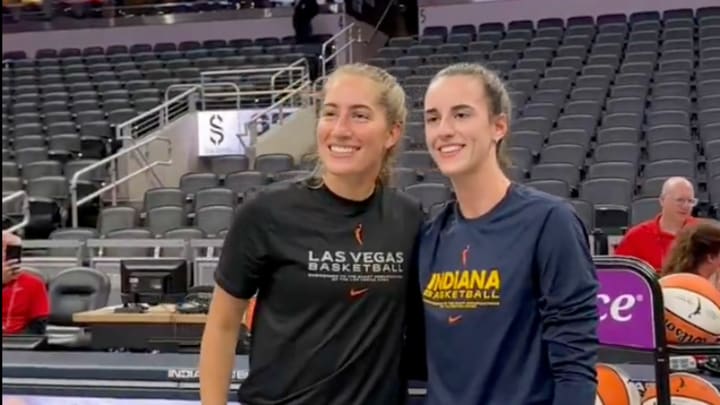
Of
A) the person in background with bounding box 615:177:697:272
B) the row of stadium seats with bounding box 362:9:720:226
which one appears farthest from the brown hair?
the row of stadium seats with bounding box 362:9:720:226

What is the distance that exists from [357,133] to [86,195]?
8.31m

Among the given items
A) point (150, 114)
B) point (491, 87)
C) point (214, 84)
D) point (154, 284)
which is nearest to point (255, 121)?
point (150, 114)

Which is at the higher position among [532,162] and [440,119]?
[532,162]

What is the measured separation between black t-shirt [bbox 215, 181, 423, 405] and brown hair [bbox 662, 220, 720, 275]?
2.01 metres

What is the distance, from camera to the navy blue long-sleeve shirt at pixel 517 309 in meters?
1.47

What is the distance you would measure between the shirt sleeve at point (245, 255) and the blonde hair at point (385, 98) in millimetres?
136

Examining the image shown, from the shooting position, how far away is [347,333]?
5.47ft

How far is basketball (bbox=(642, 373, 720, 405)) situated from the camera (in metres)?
2.49

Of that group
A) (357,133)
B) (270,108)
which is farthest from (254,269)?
(270,108)

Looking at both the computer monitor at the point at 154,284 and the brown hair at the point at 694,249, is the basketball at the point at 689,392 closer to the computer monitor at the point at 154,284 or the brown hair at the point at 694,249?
the brown hair at the point at 694,249

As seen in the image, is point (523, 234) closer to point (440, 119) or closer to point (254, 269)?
point (440, 119)

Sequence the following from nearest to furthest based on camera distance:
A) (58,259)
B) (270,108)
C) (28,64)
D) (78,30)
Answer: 1. (58,259)
2. (270,108)
3. (28,64)
4. (78,30)

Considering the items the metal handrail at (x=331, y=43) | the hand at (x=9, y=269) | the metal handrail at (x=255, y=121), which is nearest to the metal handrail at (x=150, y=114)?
the metal handrail at (x=255, y=121)

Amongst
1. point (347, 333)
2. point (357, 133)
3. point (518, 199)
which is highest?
point (357, 133)
